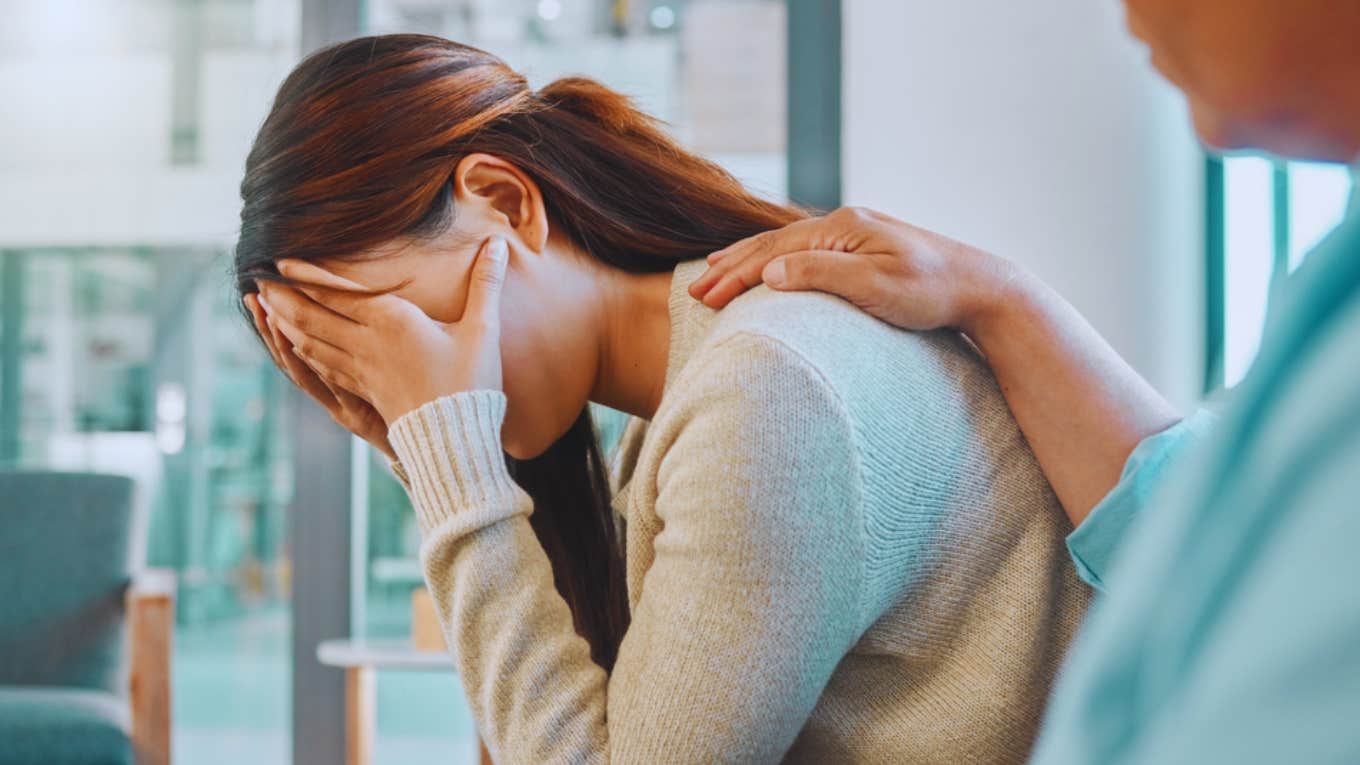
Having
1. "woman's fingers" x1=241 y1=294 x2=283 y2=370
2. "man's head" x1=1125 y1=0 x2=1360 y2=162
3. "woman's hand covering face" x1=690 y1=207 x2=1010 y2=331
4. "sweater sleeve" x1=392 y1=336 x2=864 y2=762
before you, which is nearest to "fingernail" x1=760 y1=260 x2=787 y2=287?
"woman's hand covering face" x1=690 y1=207 x2=1010 y2=331

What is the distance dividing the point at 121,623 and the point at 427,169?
6.61 ft

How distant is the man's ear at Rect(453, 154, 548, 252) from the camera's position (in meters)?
1.06

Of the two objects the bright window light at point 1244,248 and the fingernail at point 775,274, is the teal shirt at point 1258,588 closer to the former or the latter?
the fingernail at point 775,274

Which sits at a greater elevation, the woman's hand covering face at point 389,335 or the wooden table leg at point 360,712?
the woman's hand covering face at point 389,335

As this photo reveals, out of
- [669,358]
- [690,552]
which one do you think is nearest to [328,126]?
[669,358]

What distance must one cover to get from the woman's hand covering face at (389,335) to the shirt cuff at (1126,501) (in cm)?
44

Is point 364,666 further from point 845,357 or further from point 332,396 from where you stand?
point 845,357

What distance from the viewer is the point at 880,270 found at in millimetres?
896

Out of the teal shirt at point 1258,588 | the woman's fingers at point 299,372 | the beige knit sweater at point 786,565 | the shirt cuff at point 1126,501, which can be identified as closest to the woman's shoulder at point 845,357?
the beige knit sweater at point 786,565

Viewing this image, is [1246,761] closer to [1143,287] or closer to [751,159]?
[1143,287]

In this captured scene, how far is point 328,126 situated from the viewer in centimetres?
100

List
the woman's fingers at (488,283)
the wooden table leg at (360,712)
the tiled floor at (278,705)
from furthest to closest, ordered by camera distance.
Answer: the tiled floor at (278,705), the wooden table leg at (360,712), the woman's fingers at (488,283)

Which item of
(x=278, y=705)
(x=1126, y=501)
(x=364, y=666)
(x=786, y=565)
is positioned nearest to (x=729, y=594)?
(x=786, y=565)

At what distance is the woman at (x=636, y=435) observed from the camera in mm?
760
